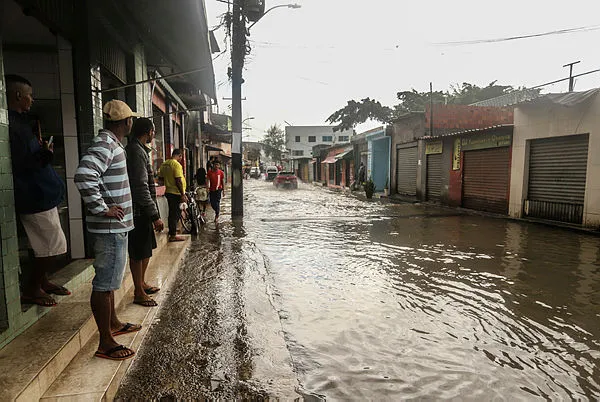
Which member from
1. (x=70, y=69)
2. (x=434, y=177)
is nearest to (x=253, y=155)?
(x=434, y=177)

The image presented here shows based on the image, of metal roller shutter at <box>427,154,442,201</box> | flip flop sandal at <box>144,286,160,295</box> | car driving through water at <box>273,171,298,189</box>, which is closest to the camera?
flip flop sandal at <box>144,286,160,295</box>

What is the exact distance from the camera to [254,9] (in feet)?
37.2

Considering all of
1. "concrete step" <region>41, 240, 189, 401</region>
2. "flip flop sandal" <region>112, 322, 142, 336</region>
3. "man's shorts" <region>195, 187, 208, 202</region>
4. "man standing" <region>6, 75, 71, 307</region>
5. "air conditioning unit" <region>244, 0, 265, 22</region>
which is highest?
"air conditioning unit" <region>244, 0, 265, 22</region>

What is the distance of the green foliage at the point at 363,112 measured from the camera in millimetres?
38219

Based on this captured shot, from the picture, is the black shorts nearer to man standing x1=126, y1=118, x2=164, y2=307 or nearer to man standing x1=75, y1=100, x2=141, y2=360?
man standing x1=126, y1=118, x2=164, y2=307

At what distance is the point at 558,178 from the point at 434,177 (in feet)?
23.2

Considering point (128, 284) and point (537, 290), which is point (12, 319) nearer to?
point (128, 284)

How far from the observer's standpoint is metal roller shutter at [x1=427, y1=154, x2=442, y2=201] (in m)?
17.5

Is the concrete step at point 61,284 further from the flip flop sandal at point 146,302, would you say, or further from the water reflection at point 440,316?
the water reflection at point 440,316

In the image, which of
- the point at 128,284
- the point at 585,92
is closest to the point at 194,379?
the point at 128,284

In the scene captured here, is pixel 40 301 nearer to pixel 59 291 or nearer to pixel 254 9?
pixel 59 291

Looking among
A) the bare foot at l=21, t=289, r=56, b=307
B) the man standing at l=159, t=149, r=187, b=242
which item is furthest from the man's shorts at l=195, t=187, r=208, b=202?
the bare foot at l=21, t=289, r=56, b=307

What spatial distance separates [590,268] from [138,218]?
6546 mm

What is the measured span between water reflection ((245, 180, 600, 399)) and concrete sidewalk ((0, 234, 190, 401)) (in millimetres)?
1350
